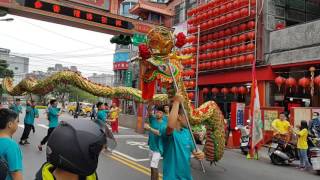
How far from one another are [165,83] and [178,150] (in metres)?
4.41

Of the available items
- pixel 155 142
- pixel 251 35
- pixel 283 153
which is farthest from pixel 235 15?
pixel 155 142

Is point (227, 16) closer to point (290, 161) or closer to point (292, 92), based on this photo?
point (292, 92)

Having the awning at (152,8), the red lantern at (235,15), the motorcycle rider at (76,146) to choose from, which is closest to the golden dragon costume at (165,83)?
the motorcycle rider at (76,146)

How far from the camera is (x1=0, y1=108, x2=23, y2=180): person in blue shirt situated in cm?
319

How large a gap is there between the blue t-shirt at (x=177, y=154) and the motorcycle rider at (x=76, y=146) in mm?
2286

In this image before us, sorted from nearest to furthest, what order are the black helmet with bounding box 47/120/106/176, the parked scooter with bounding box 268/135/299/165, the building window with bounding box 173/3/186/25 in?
the black helmet with bounding box 47/120/106/176 → the parked scooter with bounding box 268/135/299/165 → the building window with bounding box 173/3/186/25

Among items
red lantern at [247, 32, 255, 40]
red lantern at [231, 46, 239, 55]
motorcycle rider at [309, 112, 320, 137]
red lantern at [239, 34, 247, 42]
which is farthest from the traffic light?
motorcycle rider at [309, 112, 320, 137]

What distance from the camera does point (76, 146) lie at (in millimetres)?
1629

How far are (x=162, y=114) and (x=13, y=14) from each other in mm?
10566

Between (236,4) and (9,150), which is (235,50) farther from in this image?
(9,150)

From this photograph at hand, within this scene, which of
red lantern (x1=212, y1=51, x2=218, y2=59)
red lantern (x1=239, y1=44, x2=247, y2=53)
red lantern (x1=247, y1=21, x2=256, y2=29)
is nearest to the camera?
red lantern (x1=247, y1=21, x2=256, y2=29)

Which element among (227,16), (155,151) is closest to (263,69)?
(227,16)

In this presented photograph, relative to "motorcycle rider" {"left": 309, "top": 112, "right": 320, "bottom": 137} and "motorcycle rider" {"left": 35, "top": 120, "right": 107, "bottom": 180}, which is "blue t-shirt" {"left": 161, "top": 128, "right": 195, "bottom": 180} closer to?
"motorcycle rider" {"left": 35, "top": 120, "right": 107, "bottom": 180}

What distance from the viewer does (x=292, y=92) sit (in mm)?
18281
